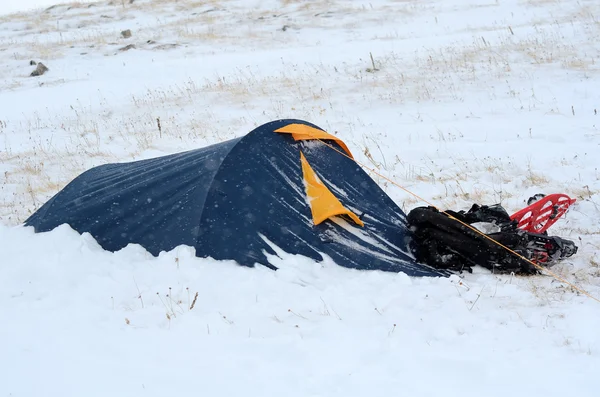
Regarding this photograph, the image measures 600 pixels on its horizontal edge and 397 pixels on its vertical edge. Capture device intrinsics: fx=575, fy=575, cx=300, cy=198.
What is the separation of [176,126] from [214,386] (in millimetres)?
8460

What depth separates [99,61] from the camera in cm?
1806

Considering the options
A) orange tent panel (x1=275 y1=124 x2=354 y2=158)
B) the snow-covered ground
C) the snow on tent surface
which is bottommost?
the snow-covered ground

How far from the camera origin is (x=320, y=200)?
19.2ft

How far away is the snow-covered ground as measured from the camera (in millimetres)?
4023

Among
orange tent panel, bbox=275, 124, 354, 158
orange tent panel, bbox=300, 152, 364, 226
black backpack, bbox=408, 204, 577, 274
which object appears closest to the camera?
black backpack, bbox=408, 204, 577, 274

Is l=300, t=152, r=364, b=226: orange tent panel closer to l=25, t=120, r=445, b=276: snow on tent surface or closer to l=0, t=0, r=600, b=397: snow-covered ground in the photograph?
l=25, t=120, r=445, b=276: snow on tent surface

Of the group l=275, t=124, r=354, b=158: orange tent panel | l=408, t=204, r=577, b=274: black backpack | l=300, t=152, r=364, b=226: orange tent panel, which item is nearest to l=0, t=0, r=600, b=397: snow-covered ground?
l=408, t=204, r=577, b=274: black backpack

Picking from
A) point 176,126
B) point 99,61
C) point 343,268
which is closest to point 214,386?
point 343,268

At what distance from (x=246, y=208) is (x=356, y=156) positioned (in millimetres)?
4161

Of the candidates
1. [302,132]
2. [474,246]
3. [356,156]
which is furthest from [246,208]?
[356,156]

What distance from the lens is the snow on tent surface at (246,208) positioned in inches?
218

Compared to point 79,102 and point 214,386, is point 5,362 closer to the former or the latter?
point 214,386

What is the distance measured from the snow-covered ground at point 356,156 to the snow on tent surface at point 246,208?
0.71 feet

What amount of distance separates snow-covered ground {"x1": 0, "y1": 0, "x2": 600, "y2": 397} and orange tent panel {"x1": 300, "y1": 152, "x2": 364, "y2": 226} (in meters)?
0.59
